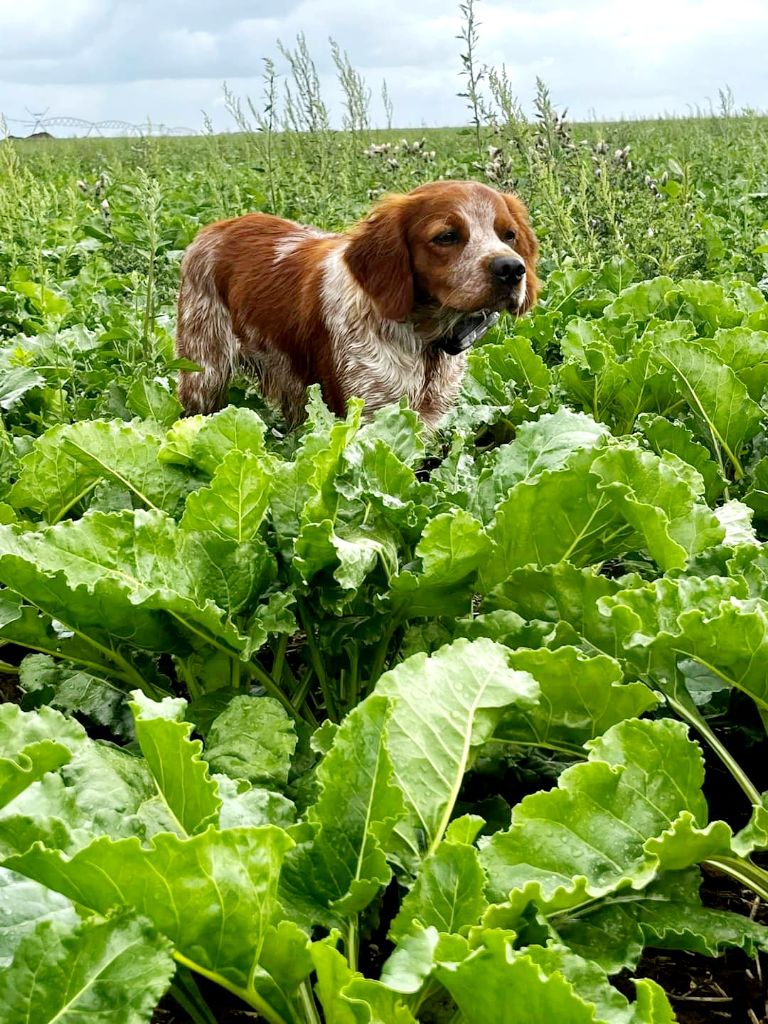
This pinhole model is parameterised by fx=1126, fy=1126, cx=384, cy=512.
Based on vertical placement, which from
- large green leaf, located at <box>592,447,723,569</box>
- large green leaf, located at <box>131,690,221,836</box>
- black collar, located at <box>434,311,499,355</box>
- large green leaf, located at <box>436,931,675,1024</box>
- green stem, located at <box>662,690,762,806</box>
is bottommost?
green stem, located at <box>662,690,762,806</box>

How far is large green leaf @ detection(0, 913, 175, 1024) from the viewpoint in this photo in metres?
1.18

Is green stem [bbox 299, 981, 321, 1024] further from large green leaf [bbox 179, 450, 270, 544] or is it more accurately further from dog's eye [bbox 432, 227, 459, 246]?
dog's eye [bbox 432, 227, 459, 246]

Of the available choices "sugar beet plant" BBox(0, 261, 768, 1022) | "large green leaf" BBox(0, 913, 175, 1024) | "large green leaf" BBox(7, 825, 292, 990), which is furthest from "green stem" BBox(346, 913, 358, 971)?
"large green leaf" BBox(0, 913, 175, 1024)

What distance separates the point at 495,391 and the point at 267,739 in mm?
2143

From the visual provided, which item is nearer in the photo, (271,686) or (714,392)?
(271,686)

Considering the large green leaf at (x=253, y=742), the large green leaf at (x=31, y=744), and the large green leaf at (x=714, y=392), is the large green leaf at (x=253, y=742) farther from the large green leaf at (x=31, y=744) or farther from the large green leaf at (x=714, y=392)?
the large green leaf at (x=714, y=392)

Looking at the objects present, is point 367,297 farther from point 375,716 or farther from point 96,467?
point 375,716

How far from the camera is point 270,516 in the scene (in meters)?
2.31

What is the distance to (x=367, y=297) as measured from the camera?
13.9 ft

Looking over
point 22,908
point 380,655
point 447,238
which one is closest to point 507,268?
point 447,238

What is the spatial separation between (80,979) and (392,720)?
0.56 m

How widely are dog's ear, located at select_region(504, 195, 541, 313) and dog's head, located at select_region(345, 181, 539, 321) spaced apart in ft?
0.41

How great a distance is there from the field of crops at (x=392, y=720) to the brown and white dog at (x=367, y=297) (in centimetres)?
101

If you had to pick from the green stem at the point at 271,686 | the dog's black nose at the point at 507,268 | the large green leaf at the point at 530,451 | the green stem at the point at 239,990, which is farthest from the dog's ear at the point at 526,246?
→ the green stem at the point at 239,990
